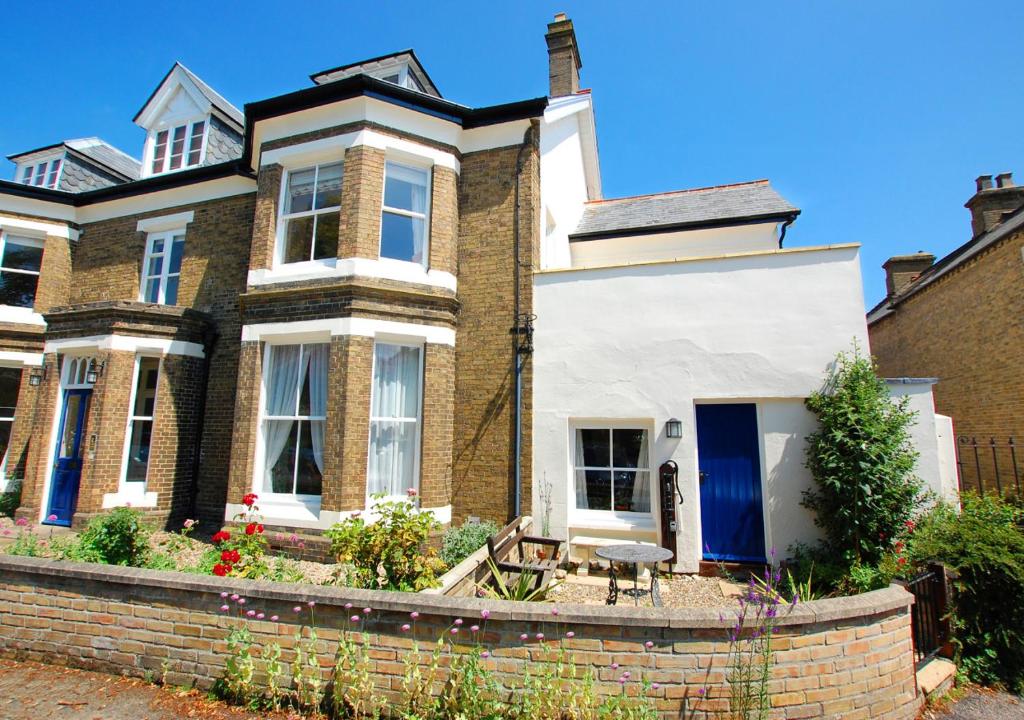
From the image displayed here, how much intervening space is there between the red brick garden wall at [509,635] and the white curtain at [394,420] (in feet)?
13.3

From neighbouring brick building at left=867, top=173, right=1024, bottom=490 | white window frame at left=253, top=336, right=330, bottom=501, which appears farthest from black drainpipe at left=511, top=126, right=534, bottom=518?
neighbouring brick building at left=867, top=173, right=1024, bottom=490

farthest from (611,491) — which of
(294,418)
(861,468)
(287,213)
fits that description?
(287,213)

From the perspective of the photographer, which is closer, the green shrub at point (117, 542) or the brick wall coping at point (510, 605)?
the brick wall coping at point (510, 605)

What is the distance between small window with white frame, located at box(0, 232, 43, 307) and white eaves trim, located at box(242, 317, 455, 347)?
810cm

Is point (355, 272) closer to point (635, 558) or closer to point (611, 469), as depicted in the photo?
point (611, 469)

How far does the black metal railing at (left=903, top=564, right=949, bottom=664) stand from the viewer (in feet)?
14.8

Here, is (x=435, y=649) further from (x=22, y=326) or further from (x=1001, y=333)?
(x=1001, y=333)

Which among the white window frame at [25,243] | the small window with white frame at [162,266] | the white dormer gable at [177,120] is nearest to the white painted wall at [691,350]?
the small window with white frame at [162,266]

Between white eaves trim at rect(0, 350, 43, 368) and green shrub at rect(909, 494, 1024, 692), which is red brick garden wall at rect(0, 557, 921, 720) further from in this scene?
white eaves trim at rect(0, 350, 43, 368)

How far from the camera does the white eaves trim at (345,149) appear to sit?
28.9ft

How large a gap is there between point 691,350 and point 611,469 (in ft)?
7.81

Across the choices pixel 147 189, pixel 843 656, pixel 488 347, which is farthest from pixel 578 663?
pixel 147 189

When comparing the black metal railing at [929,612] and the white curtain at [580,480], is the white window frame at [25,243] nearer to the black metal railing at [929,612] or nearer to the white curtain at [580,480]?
the white curtain at [580,480]

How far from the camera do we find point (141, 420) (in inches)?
388
